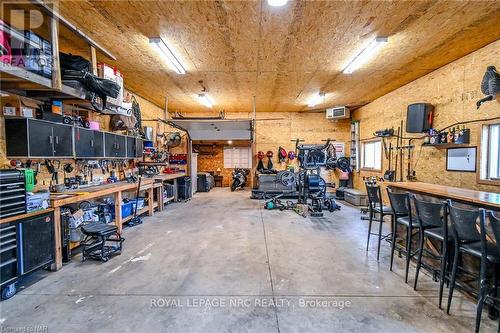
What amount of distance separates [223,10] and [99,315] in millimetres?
3612

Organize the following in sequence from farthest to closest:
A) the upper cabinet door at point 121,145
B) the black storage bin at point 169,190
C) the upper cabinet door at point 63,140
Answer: the black storage bin at point 169,190, the upper cabinet door at point 121,145, the upper cabinet door at point 63,140

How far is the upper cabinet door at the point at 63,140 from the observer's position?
11.2 feet

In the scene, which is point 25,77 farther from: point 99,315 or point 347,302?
point 347,302

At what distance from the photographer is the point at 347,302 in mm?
2336

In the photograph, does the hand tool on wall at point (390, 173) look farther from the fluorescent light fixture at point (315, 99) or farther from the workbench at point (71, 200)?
the workbench at point (71, 200)

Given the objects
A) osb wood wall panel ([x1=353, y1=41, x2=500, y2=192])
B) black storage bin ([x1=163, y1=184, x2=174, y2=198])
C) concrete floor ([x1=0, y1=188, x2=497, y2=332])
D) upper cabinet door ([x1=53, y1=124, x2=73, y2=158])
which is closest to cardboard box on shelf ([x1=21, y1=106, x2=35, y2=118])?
upper cabinet door ([x1=53, y1=124, x2=73, y2=158])

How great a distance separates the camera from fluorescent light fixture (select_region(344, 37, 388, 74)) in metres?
3.50

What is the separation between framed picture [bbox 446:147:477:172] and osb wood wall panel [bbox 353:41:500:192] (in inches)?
3.6

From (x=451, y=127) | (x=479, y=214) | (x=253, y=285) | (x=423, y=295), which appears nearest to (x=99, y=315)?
(x=253, y=285)

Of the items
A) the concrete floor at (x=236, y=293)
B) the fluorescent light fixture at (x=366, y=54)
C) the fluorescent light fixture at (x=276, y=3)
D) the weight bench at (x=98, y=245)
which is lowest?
the concrete floor at (x=236, y=293)

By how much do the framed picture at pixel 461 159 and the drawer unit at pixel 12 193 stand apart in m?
6.53

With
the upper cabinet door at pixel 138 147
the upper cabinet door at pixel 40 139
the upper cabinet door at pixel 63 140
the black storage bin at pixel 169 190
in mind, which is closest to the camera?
the upper cabinet door at pixel 40 139

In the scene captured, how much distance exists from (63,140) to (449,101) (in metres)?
6.92

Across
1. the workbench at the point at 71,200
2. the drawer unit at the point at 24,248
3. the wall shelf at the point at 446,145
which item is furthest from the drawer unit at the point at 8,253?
the wall shelf at the point at 446,145
